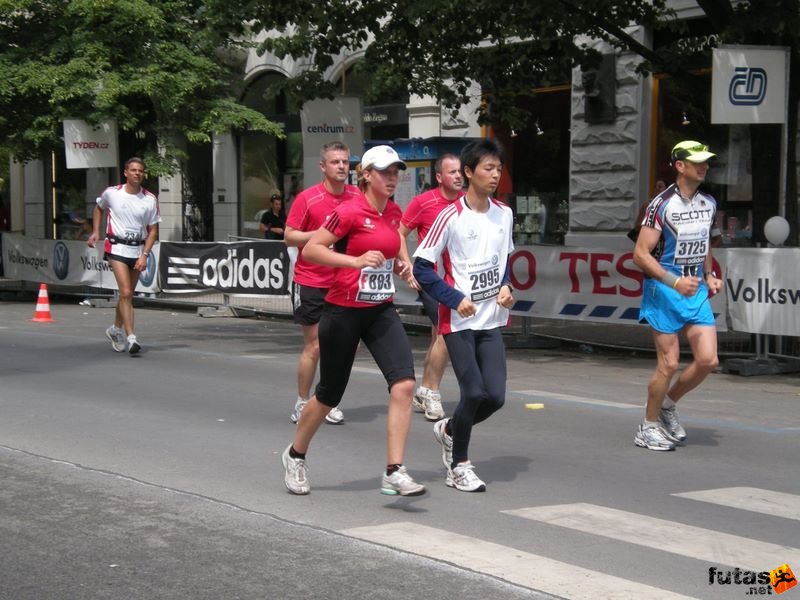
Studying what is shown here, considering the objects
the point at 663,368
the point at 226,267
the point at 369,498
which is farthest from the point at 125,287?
the point at 369,498

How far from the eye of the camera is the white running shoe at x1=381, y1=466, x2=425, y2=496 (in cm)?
693

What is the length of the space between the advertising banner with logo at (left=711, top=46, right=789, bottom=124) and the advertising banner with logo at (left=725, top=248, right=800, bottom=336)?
1.39 meters

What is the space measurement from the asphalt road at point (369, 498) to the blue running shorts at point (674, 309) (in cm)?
87

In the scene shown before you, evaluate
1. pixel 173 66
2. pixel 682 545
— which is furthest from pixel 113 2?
pixel 682 545

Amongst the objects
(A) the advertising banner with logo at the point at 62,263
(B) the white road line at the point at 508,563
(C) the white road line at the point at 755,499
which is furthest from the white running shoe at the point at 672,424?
(A) the advertising banner with logo at the point at 62,263

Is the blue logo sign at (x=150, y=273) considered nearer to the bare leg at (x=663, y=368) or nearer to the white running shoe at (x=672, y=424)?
the white running shoe at (x=672, y=424)

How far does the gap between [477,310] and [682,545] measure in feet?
5.93

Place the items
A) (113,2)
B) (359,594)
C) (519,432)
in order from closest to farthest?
(359,594)
(519,432)
(113,2)

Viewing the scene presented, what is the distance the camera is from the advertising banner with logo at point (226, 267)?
19.4 metres

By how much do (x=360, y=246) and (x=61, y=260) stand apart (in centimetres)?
1780

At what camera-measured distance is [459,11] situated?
15.3 m

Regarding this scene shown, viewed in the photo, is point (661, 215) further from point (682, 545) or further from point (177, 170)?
point (177, 170)

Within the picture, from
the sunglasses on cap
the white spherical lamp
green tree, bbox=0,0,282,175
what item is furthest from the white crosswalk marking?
green tree, bbox=0,0,282,175

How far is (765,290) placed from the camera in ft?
41.9
